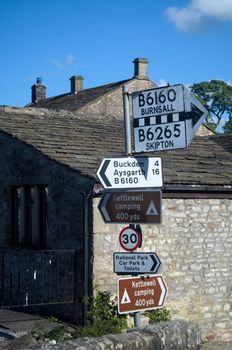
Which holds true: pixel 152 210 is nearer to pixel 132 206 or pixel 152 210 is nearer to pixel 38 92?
pixel 132 206

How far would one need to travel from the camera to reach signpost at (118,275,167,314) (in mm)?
6695

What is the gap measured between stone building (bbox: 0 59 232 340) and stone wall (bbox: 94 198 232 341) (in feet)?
0.07

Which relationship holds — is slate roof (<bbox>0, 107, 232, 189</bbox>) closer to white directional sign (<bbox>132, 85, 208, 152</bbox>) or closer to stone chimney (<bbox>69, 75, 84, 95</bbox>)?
white directional sign (<bbox>132, 85, 208, 152</bbox>)

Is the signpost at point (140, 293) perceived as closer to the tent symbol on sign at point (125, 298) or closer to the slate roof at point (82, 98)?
the tent symbol on sign at point (125, 298)

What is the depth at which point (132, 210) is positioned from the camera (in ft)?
22.5

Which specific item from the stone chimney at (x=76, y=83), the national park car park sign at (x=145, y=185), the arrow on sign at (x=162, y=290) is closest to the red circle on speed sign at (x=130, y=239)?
the national park car park sign at (x=145, y=185)

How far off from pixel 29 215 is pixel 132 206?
598cm

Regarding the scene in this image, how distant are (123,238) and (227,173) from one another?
6775 millimetres

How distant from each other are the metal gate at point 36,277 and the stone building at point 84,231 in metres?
0.02

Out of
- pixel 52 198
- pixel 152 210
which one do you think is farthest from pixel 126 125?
pixel 52 198

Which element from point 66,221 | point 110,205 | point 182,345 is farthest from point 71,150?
point 182,345

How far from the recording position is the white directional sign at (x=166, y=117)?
267 inches

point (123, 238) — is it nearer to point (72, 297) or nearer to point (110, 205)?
point (110, 205)

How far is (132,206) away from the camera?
6.86m
